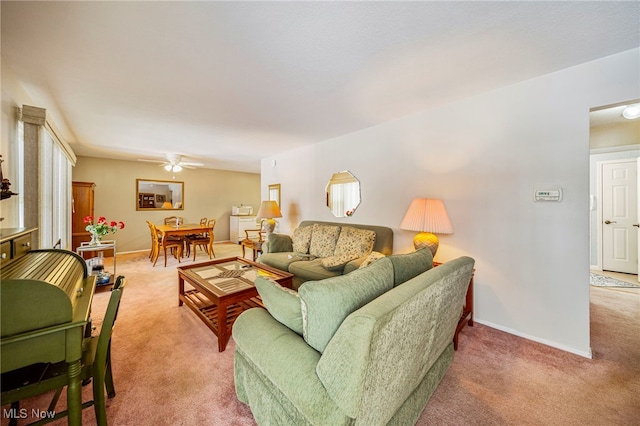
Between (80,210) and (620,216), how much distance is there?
955 cm

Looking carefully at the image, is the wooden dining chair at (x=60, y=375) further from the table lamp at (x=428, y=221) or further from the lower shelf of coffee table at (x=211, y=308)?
the table lamp at (x=428, y=221)

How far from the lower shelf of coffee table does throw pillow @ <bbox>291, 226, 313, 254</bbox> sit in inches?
51.4

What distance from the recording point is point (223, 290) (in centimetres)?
224

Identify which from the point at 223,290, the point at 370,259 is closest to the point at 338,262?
the point at 370,259

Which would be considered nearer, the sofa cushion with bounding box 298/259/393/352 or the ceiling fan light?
the sofa cushion with bounding box 298/259/393/352

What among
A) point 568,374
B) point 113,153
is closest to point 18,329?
point 568,374

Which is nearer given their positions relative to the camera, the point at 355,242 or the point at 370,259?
the point at 370,259

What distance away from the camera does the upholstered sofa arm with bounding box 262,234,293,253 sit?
154 inches

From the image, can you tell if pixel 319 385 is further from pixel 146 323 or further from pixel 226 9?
pixel 146 323

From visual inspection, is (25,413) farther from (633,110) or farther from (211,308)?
(633,110)

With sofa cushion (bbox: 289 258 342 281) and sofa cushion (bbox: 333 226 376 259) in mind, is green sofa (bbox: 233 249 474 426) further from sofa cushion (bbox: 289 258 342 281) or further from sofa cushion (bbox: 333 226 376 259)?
sofa cushion (bbox: 333 226 376 259)

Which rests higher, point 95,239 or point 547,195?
point 547,195

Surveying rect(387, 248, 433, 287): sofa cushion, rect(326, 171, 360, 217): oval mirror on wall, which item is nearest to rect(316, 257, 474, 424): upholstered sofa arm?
rect(387, 248, 433, 287): sofa cushion

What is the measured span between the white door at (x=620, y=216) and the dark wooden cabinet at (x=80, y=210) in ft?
30.2
